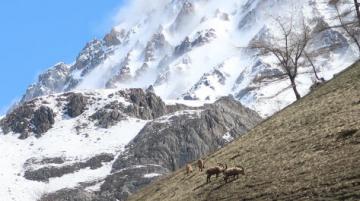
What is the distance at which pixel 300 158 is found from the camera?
4138 cm

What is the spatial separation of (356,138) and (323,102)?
47.4ft

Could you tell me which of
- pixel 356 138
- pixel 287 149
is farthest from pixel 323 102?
pixel 356 138

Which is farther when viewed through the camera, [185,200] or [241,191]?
[185,200]

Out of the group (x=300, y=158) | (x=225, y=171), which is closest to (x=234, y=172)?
(x=225, y=171)

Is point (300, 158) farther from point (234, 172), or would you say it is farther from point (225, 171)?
point (225, 171)

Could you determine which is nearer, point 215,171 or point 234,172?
point 234,172

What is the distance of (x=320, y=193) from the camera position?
33.9 meters

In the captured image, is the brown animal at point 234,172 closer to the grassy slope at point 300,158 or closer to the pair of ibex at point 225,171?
the pair of ibex at point 225,171

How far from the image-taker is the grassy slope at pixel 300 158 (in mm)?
35531

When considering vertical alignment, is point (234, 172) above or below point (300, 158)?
above

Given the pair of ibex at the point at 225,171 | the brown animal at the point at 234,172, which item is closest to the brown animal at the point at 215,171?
the pair of ibex at the point at 225,171

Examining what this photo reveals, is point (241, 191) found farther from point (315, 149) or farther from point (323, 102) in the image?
point (323, 102)

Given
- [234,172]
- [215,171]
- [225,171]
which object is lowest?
[234,172]

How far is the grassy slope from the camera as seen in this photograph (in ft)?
117
